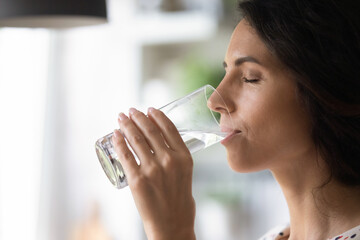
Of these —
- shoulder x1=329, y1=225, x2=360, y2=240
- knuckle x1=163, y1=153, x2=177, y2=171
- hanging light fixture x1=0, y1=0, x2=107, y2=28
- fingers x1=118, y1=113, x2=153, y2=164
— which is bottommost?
shoulder x1=329, y1=225, x2=360, y2=240

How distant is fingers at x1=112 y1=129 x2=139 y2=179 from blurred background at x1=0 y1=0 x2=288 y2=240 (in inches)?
75.2

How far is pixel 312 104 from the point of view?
3.29 ft

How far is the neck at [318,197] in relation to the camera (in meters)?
1.04

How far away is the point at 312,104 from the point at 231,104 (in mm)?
145

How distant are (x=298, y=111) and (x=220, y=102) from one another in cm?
14

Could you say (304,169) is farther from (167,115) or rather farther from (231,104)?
(167,115)

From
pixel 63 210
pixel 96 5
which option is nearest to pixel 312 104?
pixel 96 5

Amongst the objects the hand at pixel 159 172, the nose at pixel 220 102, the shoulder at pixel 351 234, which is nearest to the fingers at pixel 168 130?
the hand at pixel 159 172

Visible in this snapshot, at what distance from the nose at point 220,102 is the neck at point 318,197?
0.51ft

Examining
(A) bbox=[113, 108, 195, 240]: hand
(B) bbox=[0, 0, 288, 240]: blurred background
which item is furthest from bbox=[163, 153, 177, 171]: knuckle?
(B) bbox=[0, 0, 288, 240]: blurred background

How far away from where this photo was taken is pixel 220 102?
102 centimetres

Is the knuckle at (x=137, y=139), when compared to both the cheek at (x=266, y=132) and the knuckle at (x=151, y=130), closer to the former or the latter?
the knuckle at (x=151, y=130)

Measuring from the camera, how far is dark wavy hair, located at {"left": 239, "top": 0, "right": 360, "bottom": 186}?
981 millimetres

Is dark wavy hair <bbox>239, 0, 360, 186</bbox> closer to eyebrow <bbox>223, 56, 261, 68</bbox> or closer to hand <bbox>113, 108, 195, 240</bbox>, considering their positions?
eyebrow <bbox>223, 56, 261, 68</bbox>
